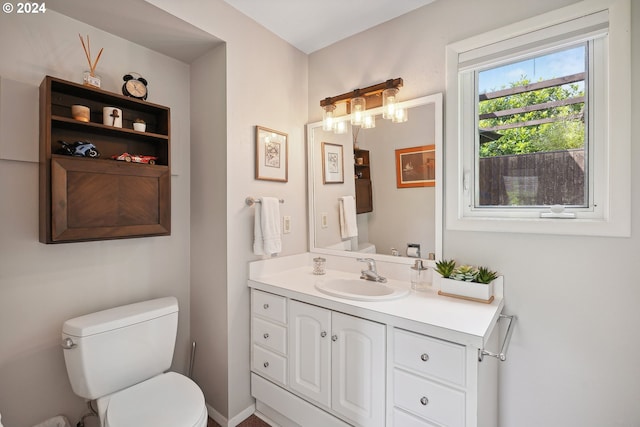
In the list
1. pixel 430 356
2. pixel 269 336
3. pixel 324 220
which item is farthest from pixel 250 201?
pixel 430 356

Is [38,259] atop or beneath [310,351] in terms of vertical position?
atop

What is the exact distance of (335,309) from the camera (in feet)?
4.71

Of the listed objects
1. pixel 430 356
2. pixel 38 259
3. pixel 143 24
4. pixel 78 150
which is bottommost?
pixel 430 356

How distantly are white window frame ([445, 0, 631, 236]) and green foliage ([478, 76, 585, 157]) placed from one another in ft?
A: 0.18

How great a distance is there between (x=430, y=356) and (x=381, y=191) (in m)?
1.02

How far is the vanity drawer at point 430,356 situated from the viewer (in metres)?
1.08

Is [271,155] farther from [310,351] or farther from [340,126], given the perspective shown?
[310,351]

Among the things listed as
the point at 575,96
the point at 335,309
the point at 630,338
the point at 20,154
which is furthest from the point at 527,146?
the point at 20,154

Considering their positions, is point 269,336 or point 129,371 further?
point 269,336

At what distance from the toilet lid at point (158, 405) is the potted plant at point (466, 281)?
1.31 m

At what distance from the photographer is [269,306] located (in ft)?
5.70

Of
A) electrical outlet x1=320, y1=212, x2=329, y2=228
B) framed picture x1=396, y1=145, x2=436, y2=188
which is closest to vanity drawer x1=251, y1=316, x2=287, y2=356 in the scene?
electrical outlet x1=320, y1=212, x2=329, y2=228

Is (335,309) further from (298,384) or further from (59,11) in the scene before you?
(59,11)

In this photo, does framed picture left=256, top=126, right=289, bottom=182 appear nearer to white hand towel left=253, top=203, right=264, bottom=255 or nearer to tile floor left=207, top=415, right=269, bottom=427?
white hand towel left=253, top=203, right=264, bottom=255
